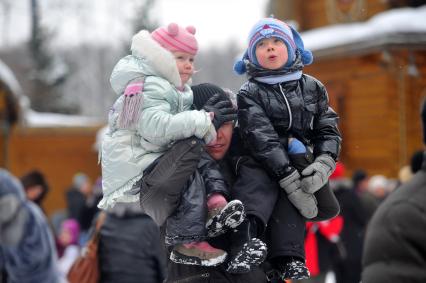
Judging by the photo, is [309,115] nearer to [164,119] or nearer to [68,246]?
[164,119]

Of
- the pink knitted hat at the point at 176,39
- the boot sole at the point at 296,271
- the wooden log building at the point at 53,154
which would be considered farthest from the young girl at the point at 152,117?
the wooden log building at the point at 53,154

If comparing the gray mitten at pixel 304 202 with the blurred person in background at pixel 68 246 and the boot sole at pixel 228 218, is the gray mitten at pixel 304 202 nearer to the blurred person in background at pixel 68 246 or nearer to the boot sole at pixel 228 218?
the boot sole at pixel 228 218

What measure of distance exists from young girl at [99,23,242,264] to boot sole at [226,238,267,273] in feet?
0.36

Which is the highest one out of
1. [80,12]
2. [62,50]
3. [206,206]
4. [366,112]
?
[206,206]

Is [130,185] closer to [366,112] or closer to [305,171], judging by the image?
[305,171]

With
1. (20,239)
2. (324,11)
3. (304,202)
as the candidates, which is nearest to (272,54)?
(304,202)

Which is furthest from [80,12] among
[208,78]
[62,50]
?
[208,78]

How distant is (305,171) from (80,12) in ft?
152

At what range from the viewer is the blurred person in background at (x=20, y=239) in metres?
6.94

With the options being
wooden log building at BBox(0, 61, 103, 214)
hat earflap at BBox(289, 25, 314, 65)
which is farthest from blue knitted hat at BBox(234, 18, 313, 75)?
wooden log building at BBox(0, 61, 103, 214)

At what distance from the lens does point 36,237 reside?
7.24 metres

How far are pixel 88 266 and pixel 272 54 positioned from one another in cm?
303

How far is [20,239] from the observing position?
7039 millimetres

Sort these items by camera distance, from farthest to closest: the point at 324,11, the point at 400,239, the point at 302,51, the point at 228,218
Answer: the point at 324,11 < the point at 302,51 < the point at 228,218 < the point at 400,239
